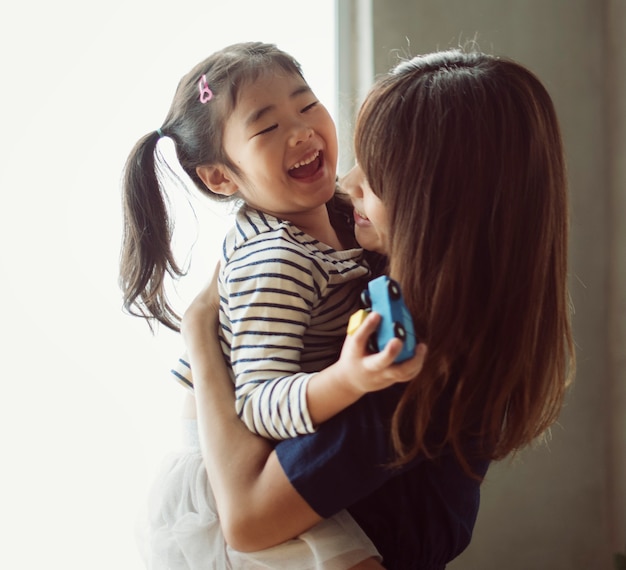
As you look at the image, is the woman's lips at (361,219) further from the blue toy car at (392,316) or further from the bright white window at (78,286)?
the bright white window at (78,286)

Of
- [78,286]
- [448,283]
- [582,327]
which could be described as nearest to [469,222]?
[448,283]

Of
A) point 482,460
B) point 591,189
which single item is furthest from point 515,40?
point 482,460

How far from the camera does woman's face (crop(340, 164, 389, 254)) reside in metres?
0.94

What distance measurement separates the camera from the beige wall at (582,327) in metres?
1.89

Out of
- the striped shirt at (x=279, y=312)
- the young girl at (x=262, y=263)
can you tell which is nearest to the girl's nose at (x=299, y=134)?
the young girl at (x=262, y=263)

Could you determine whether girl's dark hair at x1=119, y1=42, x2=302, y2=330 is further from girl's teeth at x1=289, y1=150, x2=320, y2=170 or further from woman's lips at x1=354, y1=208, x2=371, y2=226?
woman's lips at x1=354, y1=208, x2=371, y2=226

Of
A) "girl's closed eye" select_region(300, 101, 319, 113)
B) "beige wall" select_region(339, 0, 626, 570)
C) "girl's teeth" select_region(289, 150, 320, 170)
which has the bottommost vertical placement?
"beige wall" select_region(339, 0, 626, 570)

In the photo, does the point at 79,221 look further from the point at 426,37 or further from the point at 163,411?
the point at 426,37

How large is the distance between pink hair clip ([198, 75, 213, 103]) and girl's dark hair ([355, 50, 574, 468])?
1.00ft

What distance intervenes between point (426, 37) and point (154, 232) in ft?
2.92

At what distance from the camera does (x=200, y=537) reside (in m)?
1.01

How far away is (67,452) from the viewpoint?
57.6 inches

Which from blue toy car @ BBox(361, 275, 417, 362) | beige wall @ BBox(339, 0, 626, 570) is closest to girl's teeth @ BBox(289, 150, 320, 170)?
blue toy car @ BBox(361, 275, 417, 362)

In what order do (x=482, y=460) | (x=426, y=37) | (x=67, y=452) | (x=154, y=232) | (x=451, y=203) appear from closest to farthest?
(x=451, y=203) → (x=482, y=460) → (x=154, y=232) → (x=67, y=452) → (x=426, y=37)
